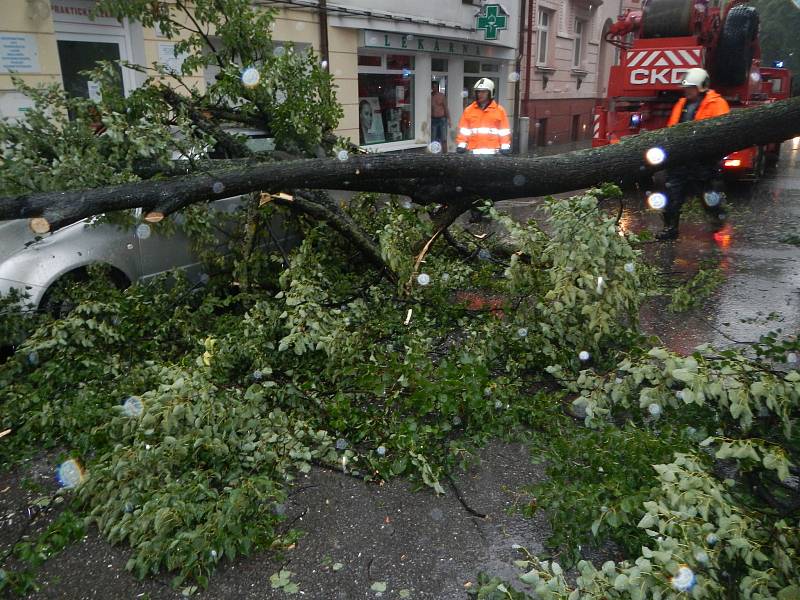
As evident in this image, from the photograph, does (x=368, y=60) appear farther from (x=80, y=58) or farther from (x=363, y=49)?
(x=80, y=58)

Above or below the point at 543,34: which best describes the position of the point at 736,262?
below

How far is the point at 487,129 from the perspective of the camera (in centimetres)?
909

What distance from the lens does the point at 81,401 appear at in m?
3.58

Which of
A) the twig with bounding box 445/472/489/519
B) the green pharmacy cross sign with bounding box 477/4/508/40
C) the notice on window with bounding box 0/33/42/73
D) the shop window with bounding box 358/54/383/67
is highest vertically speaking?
the green pharmacy cross sign with bounding box 477/4/508/40

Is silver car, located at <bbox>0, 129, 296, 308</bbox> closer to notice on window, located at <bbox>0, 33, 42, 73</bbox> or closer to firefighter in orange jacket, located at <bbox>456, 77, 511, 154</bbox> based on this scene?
notice on window, located at <bbox>0, 33, 42, 73</bbox>

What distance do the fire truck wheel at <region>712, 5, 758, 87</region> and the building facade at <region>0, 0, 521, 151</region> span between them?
6375 mm

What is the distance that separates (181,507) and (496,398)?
70.6 inches

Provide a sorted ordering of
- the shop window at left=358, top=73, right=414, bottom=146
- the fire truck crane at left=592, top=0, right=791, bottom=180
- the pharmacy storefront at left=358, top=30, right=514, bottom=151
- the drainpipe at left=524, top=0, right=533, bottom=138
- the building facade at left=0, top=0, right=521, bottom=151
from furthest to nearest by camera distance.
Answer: the drainpipe at left=524, top=0, right=533, bottom=138 < the shop window at left=358, top=73, right=414, bottom=146 < the pharmacy storefront at left=358, top=30, right=514, bottom=151 < the fire truck crane at left=592, top=0, right=791, bottom=180 < the building facade at left=0, top=0, right=521, bottom=151

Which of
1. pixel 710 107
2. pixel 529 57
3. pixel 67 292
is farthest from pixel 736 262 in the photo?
pixel 529 57

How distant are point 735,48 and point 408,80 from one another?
725 centimetres

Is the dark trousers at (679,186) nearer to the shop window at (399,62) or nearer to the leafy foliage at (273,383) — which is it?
the leafy foliage at (273,383)

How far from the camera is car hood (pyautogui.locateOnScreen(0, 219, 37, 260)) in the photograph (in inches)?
171

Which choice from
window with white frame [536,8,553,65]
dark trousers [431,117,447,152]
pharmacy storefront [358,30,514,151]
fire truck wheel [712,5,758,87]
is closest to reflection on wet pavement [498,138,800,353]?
fire truck wheel [712,5,758,87]

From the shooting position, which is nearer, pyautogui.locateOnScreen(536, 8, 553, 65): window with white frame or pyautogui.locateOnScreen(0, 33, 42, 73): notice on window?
pyautogui.locateOnScreen(0, 33, 42, 73): notice on window
